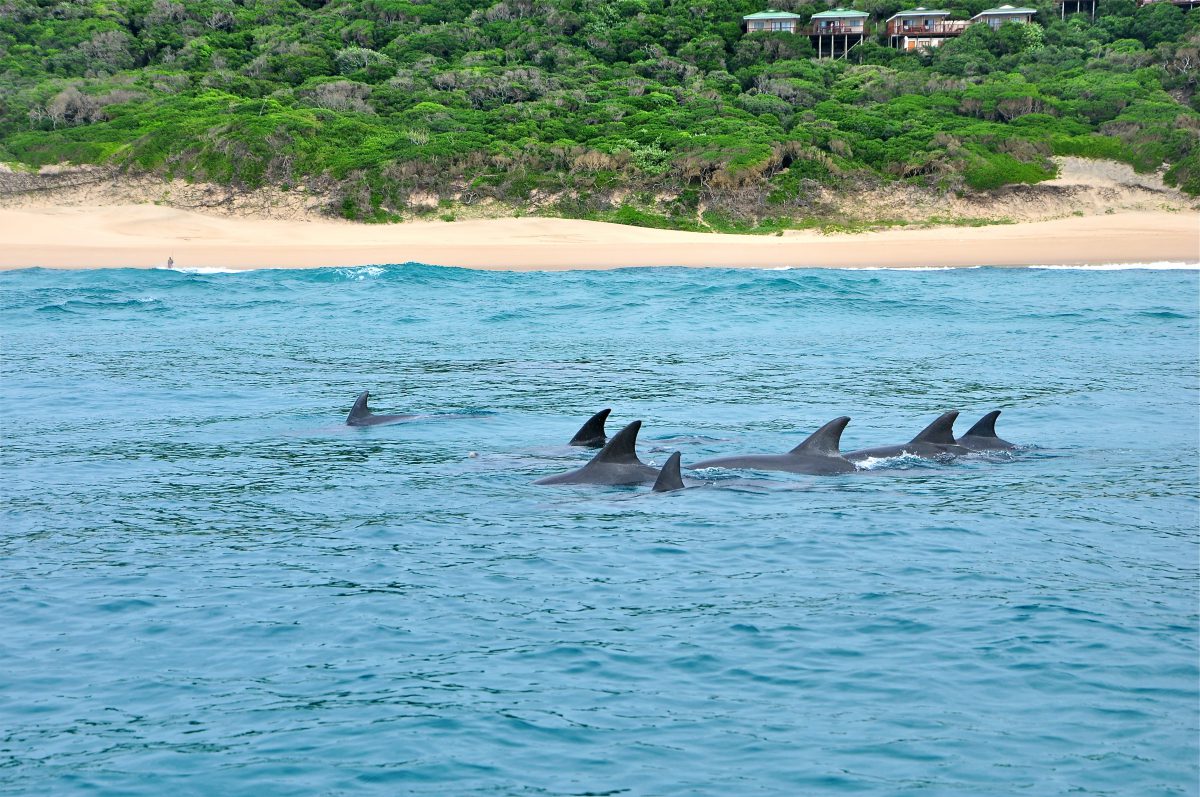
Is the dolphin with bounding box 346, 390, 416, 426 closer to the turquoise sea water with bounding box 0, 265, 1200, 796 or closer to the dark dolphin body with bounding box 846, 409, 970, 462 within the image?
the turquoise sea water with bounding box 0, 265, 1200, 796

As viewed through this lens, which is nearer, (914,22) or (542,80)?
(542,80)

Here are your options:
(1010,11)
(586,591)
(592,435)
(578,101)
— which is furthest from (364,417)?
(1010,11)

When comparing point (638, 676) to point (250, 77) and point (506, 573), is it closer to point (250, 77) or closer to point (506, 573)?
point (506, 573)

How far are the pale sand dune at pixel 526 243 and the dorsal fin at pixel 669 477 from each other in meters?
24.6

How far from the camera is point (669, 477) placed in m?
11.3

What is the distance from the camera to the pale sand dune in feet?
119

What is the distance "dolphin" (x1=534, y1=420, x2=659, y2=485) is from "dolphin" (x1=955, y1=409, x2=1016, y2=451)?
11.4 ft

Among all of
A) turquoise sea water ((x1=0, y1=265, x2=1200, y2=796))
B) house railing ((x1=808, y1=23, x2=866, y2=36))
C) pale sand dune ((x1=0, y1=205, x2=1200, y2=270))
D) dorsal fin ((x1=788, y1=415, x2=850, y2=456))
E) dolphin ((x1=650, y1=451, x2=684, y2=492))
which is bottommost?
turquoise sea water ((x1=0, y1=265, x2=1200, y2=796))

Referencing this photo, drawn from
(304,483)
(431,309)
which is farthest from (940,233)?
(304,483)

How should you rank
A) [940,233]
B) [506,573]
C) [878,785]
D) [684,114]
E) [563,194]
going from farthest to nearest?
1. [684,114]
2. [563,194]
3. [940,233]
4. [506,573]
5. [878,785]

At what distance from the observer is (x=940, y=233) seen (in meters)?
40.2

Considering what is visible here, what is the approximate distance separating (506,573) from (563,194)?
35353 mm

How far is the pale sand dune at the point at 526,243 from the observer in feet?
119

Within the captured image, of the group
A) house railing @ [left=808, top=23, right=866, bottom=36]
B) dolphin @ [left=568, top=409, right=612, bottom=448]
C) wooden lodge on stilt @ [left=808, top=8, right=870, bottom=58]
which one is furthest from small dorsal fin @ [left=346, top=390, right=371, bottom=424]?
house railing @ [left=808, top=23, right=866, bottom=36]
